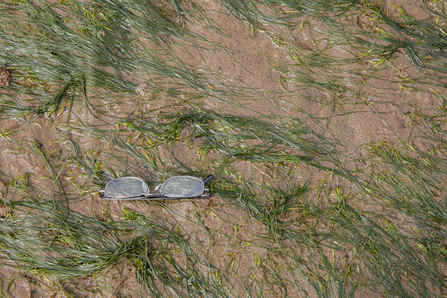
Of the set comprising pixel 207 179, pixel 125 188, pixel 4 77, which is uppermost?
pixel 4 77

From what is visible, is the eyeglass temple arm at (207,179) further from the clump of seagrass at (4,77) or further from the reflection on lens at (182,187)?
the clump of seagrass at (4,77)

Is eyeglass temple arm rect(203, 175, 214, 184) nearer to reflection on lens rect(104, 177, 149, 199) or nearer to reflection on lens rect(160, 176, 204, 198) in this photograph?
reflection on lens rect(160, 176, 204, 198)

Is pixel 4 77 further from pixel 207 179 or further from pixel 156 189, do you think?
pixel 207 179

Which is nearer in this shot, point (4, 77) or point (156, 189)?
point (156, 189)

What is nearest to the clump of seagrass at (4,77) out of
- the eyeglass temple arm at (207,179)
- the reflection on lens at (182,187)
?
the reflection on lens at (182,187)

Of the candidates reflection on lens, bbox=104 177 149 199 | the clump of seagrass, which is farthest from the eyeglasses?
the clump of seagrass

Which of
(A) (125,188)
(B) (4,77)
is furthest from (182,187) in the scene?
(B) (4,77)

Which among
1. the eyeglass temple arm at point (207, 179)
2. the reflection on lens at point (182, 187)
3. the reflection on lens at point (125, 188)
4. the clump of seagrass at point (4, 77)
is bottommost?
the reflection on lens at point (125, 188)
